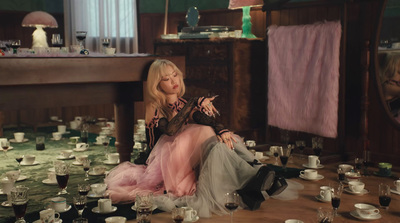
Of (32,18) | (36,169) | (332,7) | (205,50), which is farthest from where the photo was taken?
(32,18)

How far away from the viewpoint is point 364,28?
429 centimetres

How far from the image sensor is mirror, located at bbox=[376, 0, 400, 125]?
3959 mm

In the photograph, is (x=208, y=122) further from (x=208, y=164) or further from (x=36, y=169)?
(x=36, y=169)

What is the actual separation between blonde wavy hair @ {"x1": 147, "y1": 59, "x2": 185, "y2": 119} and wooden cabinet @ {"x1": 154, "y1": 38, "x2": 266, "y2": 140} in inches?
56.4

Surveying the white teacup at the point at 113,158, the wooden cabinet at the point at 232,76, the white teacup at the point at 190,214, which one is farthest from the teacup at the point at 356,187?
the white teacup at the point at 113,158

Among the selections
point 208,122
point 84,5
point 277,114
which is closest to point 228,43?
point 277,114

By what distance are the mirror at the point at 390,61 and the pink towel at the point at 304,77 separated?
1.11ft

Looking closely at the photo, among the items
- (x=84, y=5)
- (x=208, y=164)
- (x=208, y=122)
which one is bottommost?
(x=208, y=164)

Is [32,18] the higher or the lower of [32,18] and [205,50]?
the higher

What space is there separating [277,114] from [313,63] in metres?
0.62

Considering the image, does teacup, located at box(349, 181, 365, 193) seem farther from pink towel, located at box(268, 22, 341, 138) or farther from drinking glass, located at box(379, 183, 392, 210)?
pink towel, located at box(268, 22, 341, 138)

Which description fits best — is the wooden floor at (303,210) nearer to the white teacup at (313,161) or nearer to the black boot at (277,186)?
the black boot at (277,186)

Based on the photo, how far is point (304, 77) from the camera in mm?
4473

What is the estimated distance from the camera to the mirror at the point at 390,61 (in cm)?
396
